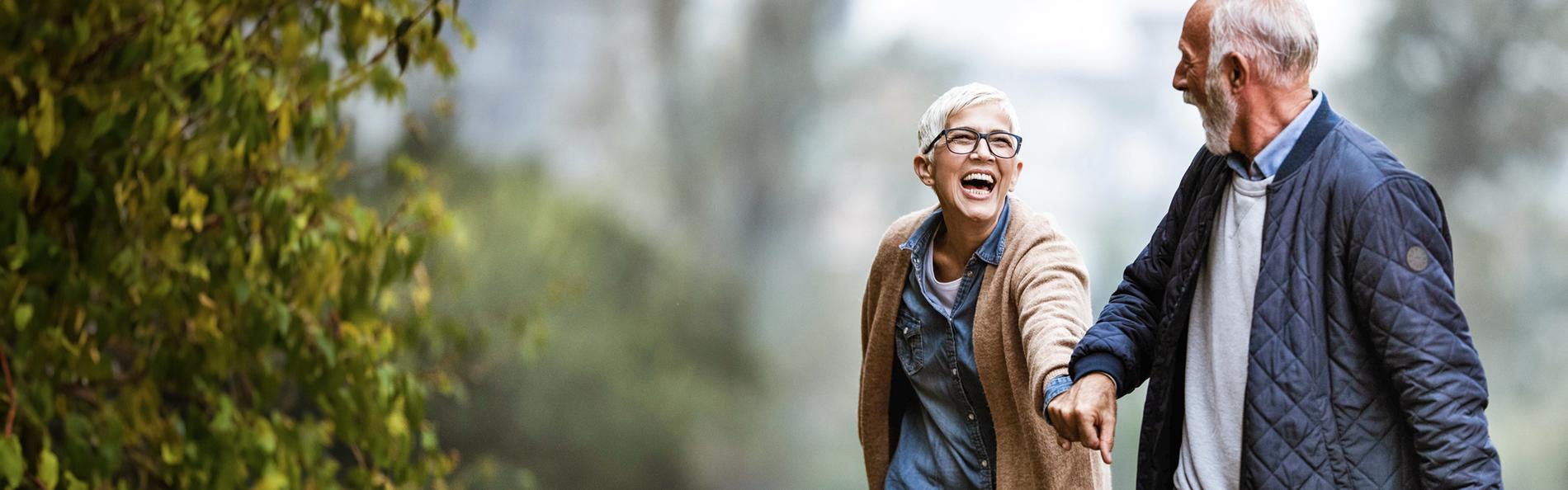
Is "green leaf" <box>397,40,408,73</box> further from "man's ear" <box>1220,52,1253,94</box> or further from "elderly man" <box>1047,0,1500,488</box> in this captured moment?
"man's ear" <box>1220,52,1253,94</box>

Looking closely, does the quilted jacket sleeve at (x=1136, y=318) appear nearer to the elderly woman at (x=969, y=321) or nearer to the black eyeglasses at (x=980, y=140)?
the elderly woman at (x=969, y=321)

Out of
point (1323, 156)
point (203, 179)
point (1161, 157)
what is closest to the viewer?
point (1323, 156)

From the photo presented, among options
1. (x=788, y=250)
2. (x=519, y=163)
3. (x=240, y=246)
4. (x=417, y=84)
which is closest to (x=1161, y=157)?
(x=788, y=250)

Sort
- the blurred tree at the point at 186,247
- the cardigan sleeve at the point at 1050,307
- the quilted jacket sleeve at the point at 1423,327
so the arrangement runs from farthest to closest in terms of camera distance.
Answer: the blurred tree at the point at 186,247 → the cardigan sleeve at the point at 1050,307 → the quilted jacket sleeve at the point at 1423,327

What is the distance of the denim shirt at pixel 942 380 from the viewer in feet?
7.39

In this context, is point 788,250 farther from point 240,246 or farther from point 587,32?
point 240,246

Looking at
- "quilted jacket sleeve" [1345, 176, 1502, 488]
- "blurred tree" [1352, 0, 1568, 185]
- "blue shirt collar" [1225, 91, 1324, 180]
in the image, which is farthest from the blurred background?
"quilted jacket sleeve" [1345, 176, 1502, 488]

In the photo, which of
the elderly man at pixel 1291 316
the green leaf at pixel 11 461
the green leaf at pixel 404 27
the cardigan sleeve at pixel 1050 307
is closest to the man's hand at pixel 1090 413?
the elderly man at pixel 1291 316

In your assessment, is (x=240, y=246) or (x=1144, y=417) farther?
(x=240, y=246)

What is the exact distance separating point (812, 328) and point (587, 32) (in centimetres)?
127

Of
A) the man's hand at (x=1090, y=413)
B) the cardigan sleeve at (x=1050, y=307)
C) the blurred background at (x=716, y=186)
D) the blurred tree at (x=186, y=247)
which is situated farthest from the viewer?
the blurred background at (x=716, y=186)

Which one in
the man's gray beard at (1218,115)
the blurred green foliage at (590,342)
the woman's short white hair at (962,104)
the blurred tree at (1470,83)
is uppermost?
the blurred tree at (1470,83)

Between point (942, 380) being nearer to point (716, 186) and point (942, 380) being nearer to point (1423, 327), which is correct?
point (1423, 327)

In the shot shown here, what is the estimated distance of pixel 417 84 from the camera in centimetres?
→ 504
